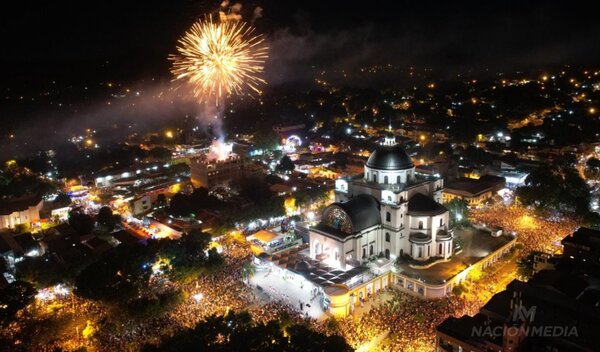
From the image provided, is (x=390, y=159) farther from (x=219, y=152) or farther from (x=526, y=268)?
(x=219, y=152)

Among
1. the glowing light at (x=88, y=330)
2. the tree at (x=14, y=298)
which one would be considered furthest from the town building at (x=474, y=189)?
the tree at (x=14, y=298)

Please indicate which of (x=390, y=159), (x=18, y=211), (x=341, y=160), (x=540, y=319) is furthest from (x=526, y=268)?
(x=18, y=211)

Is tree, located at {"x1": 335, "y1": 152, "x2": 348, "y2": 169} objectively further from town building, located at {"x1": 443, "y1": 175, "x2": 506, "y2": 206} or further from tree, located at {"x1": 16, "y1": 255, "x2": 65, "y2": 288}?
tree, located at {"x1": 16, "y1": 255, "x2": 65, "y2": 288}

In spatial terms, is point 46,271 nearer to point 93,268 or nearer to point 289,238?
point 93,268

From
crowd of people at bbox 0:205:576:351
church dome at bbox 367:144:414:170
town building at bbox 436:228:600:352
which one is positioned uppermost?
church dome at bbox 367:144:414:170

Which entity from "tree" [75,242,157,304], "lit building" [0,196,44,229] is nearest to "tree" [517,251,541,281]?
"tree" [75,242,157,304]

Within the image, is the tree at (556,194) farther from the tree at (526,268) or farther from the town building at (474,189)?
the tree at (526,268)
